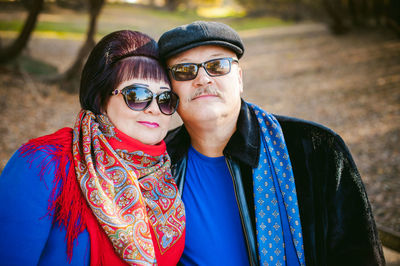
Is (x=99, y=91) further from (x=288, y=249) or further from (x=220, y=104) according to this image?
(x=288, y=249)

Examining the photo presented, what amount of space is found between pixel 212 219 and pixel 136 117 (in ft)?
3.15

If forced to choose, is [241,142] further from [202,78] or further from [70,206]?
[70,206]

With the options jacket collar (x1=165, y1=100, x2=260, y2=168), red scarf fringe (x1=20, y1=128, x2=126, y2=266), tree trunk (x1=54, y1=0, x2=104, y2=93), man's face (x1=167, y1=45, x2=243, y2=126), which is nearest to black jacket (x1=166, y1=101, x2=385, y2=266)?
jacket collar (x1=165, y1=100, x2=260, y2=168)

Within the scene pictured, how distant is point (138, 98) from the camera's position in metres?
2.06

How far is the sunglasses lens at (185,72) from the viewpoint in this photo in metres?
2.36

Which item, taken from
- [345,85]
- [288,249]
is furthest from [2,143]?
[345,85]

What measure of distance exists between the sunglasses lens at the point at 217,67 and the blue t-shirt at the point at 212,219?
0.71m

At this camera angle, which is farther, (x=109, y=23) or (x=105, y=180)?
(x=109, y=23)

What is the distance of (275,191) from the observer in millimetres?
2201

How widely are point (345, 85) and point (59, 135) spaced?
33.0 ft

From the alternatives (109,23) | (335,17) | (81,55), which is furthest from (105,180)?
(109,23)

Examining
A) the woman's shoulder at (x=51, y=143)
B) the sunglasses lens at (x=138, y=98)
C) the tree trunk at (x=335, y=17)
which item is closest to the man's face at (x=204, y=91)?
the sunglasses lens at (x=138, y=98)

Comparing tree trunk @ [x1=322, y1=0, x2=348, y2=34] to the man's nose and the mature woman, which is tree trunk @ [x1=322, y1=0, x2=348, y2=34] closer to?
the man's nose

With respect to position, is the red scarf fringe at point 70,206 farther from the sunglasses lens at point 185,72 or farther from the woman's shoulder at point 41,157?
the sunglasses lens at point 185,72
